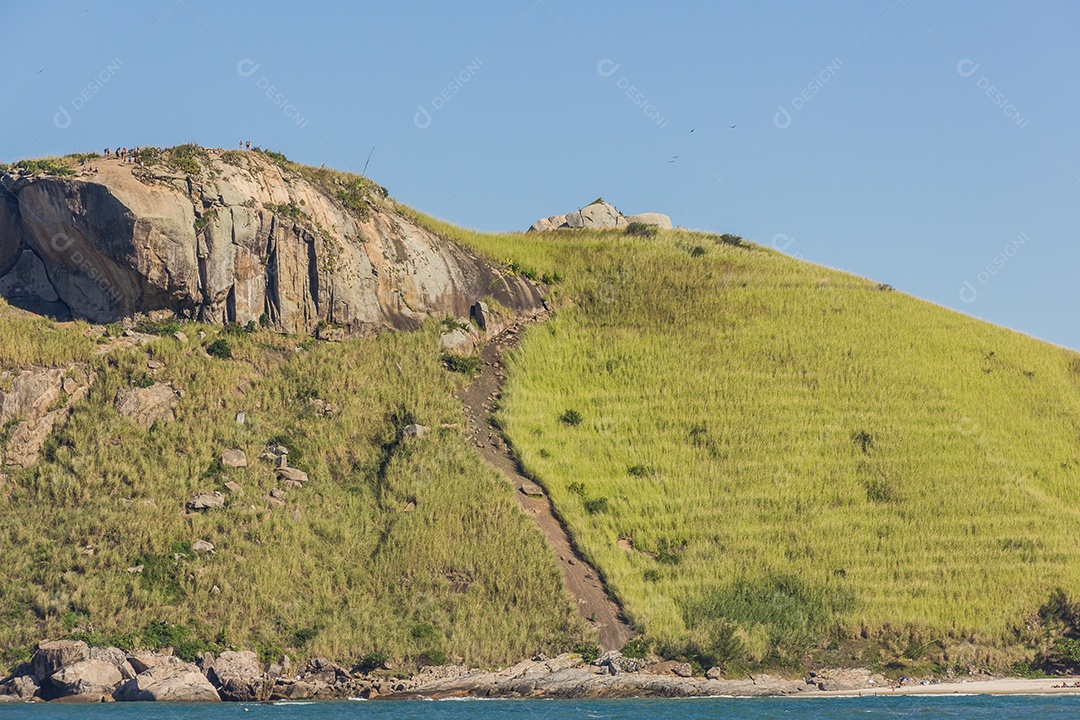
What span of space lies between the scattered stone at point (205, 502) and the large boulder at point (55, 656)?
10.1 m

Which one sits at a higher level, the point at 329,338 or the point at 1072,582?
the point at 329,338

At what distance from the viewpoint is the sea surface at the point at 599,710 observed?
139 ft

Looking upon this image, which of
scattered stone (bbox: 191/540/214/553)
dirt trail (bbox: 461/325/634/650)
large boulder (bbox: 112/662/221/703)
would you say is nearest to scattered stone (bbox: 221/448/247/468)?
scattered stone (bbox: 191/540/214/553)

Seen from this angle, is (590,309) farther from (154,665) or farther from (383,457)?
(154,665)

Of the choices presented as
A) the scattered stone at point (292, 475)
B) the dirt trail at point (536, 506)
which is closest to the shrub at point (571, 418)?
the dirt trail at point (536, 506)

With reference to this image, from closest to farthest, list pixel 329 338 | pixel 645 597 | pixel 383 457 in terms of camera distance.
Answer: pixel 645 597
pixel 383 457
pixel 329 338

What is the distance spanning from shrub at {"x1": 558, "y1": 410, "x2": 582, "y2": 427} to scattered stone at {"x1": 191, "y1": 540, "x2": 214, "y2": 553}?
22.8 m

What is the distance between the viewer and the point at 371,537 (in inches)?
2291

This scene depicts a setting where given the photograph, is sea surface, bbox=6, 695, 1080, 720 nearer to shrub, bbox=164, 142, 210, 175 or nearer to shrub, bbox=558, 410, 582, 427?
shrub, bbox=558, 410, 582, 427

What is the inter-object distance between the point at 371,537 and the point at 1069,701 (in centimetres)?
3108

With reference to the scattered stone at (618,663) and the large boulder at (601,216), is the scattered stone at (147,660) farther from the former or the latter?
the large boulder at (601,216)

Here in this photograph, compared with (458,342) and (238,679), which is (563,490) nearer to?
(458,342)

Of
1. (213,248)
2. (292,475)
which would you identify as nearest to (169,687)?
(292,475)

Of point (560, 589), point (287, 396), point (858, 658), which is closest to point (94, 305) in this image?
point (287, 396)
